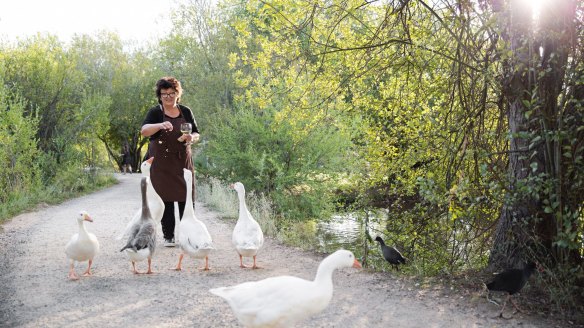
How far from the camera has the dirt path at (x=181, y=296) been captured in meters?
4.99

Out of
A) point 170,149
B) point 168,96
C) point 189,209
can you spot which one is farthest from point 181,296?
point 168,96

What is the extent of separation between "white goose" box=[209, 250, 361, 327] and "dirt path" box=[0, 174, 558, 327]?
88 centimetres

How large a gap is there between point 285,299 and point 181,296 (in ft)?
7.19

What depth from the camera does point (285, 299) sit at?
158 inches

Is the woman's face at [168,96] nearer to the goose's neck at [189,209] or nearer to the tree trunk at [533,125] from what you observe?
the goose's neck at [189,209]

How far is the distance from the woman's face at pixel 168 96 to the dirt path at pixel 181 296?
2366 mm

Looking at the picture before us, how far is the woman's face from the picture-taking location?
25.1ft

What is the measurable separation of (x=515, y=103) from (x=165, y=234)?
18.7 ft

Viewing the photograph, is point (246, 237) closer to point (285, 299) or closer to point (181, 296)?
point (181, 296)

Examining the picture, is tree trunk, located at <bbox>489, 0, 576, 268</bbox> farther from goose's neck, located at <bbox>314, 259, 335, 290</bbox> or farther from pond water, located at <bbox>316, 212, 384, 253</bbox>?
pond water, located at <bbox>316, 212, 384, 253</bbox>

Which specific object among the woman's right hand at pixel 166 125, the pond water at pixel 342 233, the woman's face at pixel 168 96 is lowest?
the pond water at pixel 342 233

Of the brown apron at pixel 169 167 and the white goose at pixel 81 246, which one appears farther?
the brown apron at pixel 169 167

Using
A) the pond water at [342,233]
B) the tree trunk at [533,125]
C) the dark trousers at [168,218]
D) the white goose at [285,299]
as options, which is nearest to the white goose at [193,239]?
the dark trousers at [168,218]

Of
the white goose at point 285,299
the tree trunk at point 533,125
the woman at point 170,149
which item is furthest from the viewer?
the woman at point 170,149
